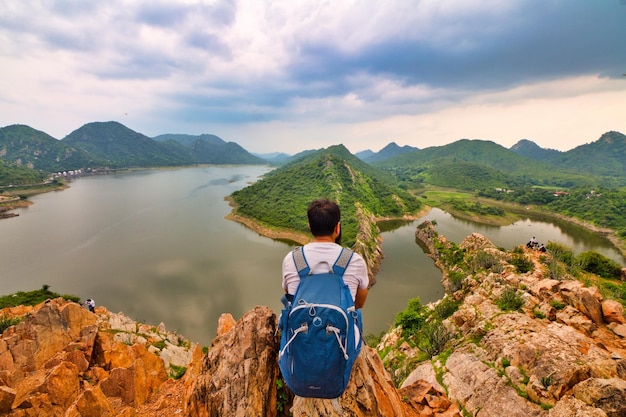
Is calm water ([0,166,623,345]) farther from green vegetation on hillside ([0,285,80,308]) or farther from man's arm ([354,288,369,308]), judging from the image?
man's arm ([354,288,369,308])

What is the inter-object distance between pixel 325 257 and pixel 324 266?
94 mm

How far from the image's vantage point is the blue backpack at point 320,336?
240 centimetres

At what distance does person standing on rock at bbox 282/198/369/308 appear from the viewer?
275 centimetres

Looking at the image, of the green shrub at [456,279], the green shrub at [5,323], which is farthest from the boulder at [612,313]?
the green shrub at [5,323]

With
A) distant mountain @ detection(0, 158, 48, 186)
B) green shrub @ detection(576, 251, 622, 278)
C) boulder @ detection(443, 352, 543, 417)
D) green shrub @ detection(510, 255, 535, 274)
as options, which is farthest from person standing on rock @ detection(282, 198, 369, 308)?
distant mountain @ detection(0, 158, 48, 186)

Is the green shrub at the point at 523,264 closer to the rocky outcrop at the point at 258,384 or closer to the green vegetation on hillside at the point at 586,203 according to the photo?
the rocky outcrop at the point at 258,384

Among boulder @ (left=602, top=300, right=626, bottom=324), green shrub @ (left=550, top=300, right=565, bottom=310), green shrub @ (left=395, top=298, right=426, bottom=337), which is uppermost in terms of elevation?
boulder @ (left=602, top=300, right=626, bottom=324)

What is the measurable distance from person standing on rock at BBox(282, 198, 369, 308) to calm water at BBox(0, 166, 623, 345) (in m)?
21.7

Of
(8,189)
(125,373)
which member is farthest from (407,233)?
(8,189)

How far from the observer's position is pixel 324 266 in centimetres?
272

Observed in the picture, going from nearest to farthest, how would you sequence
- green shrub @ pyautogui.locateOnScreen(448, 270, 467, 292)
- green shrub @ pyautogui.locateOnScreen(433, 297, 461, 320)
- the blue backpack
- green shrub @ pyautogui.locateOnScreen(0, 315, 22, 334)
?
1. the blue backpack
2. green shrub @ pyautogui.locateOnScreen(0, 315, 22, 334)
3. green shrub @ pyautogui.locateOnScreen(433, 297, 461, 320)
4. green shrub @ pyautogui.locateOnScreen(448, 270, 467, 292)

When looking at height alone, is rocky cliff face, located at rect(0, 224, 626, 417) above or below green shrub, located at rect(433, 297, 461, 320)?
above

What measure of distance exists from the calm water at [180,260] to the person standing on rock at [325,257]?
21653 millimetres

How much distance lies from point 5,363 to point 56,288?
28.8m
